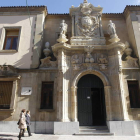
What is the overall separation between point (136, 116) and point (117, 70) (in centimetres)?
321

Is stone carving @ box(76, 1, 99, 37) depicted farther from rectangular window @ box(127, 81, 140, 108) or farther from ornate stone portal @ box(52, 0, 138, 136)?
rectangular window @ box(127, 81, 140, 108)

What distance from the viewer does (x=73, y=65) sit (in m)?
9.52

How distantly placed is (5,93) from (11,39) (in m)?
4.66

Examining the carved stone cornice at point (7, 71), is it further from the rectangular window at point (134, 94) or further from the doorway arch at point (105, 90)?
the rectangular window at point (134, 94)

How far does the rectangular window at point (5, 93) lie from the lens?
9.17 m

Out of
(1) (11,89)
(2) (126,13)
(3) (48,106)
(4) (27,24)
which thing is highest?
(2) (126,13)

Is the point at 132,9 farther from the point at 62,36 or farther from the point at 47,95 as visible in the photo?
the point at 47,95

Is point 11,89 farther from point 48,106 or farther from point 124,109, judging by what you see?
point 124,109

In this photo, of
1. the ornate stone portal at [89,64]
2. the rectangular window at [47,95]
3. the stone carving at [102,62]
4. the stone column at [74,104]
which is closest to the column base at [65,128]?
the ornate stone portal at [89,64]

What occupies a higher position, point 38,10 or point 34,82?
point 38,10

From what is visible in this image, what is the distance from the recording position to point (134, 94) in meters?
9.38

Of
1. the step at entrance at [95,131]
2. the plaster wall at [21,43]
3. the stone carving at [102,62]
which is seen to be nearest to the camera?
the step at entrance at [95,131]

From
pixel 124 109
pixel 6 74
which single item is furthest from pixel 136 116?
pixel 6 74

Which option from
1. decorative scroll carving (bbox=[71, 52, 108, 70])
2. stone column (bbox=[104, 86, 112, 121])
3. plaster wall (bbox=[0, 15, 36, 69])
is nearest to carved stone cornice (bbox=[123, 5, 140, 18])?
decorative scroll carving (bbox=[71, 52, 108, 70])
